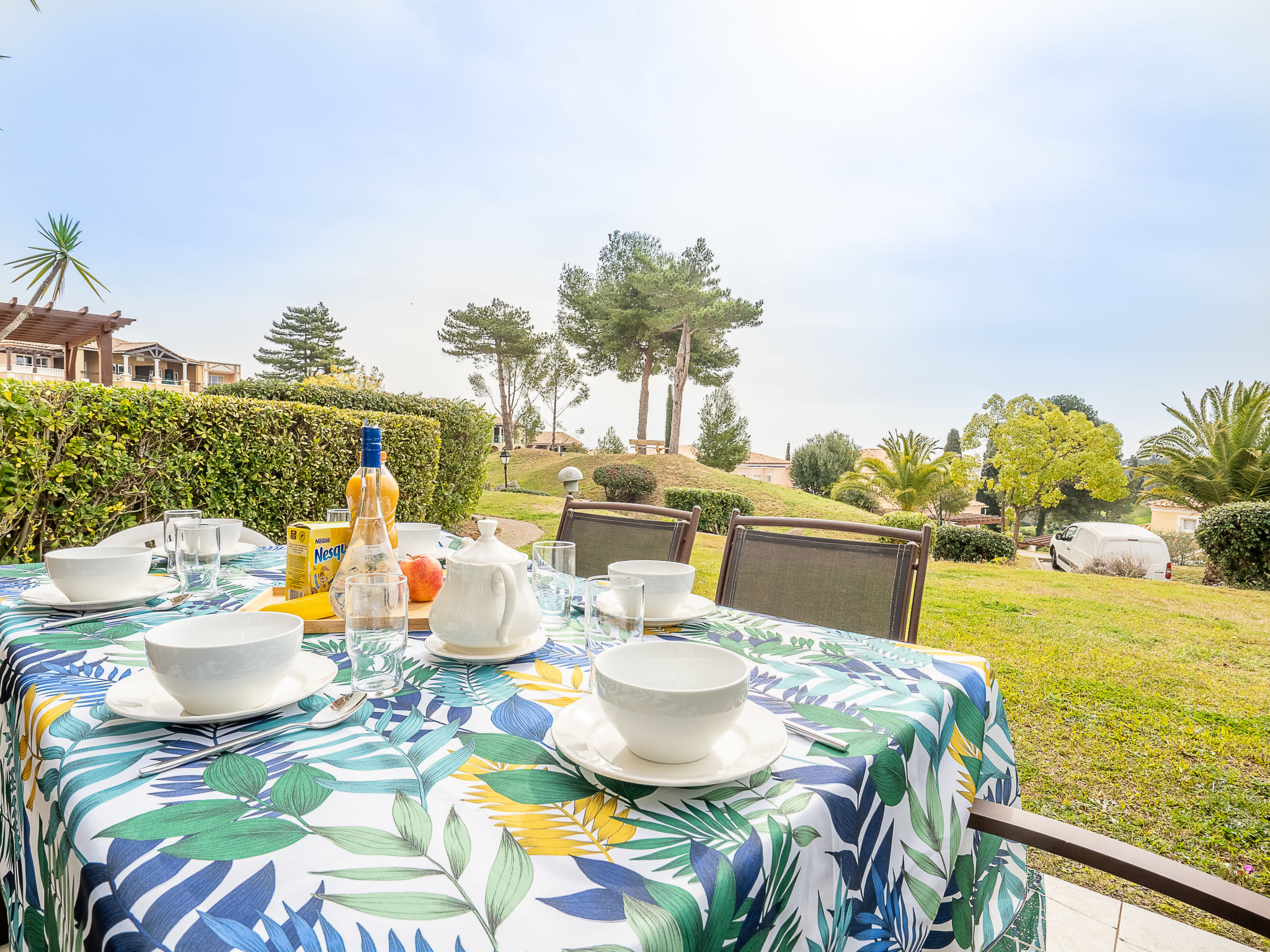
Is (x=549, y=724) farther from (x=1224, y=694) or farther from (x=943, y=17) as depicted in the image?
(x=943, y=17)

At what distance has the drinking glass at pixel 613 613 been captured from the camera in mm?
801

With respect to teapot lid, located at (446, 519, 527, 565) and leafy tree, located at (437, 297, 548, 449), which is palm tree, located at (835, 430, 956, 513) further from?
teapot lid, located at (446, 519, 527, 565)

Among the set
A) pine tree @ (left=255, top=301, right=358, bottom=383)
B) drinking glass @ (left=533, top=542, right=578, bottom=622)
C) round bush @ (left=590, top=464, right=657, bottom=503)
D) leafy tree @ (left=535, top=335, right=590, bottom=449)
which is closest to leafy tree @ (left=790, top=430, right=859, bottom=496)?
leafy tree @ (left=535, top=335, right=590, bottom=449)

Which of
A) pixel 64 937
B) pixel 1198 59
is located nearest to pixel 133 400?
pixel 64 937

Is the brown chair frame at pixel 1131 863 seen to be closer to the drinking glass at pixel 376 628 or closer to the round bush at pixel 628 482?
the drinking glass at pixel 376 628

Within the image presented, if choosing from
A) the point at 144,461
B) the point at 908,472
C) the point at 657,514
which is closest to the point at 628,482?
the point at 908,472

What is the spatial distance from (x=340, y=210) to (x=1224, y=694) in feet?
68.2

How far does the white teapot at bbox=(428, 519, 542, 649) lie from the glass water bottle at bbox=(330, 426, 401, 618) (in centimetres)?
13

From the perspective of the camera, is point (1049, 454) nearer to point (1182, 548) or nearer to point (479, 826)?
point (1182, 548)

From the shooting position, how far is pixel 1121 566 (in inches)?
330

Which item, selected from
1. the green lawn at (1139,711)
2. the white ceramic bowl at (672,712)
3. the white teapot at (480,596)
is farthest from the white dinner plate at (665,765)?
the green lawn at (1139,711)

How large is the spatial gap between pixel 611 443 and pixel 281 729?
2182 centimetres

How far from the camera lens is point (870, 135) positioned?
10438mm

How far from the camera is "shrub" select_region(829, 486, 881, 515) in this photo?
647 inches
